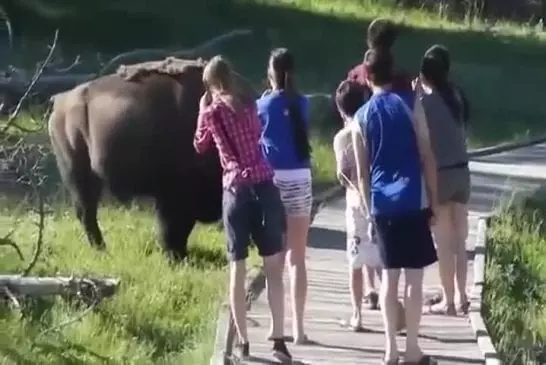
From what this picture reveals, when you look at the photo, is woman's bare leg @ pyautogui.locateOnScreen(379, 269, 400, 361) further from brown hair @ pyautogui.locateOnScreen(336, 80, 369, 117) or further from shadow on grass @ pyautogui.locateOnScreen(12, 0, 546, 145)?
shadow on grass @ pyautogui.locateOnScreen(12, 0, 546, 145)

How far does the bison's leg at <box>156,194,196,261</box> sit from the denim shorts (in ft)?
12.6

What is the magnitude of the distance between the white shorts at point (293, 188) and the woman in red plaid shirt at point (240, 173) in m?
0.51

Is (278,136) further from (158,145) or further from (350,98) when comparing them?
(158,145)

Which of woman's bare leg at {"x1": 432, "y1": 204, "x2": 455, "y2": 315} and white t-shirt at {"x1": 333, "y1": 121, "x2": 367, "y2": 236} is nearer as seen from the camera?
white t-shirt at {"x1": 333, "y1": 121, "x2": 367, "y2": 236}

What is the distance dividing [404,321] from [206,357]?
1361 millimetres

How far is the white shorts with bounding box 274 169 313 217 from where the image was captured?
10445 millimetres

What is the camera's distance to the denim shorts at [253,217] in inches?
385

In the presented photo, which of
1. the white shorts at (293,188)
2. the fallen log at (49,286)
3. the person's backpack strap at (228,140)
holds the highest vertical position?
the person's backpack strap at (228,140)

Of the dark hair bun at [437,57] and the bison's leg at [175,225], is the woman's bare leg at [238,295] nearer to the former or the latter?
the dark hair bun at [437,57]

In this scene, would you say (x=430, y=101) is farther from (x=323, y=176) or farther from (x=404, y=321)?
(x=323, y=176)

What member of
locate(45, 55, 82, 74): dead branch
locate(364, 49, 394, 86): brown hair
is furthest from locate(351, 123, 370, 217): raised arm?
locate(45, 55, 82, 74): dead branch

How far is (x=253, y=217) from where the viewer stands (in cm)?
981

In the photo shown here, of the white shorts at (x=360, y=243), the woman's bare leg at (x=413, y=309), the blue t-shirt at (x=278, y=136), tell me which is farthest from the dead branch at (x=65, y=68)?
the woman's bare leg at (x=413, y=309)

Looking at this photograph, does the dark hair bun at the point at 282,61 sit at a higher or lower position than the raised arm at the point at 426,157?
higher
